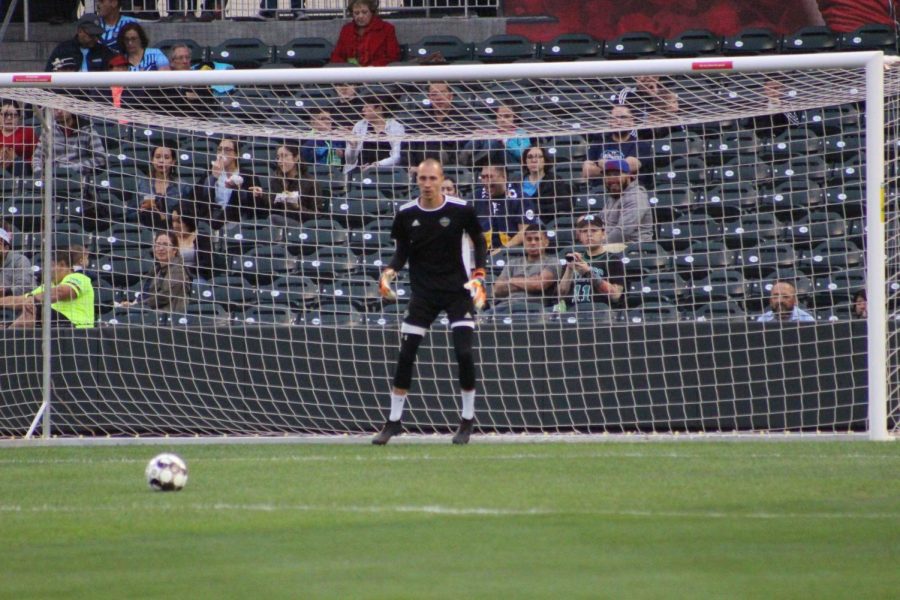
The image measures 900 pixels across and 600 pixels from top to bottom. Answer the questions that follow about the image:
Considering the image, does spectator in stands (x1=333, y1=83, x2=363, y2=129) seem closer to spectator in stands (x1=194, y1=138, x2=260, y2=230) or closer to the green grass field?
spectator in stands (x1=194, y1=138, x2=260, y2=230)

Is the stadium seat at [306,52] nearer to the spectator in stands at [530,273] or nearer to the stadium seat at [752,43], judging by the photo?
the stadium seat at [752,43]

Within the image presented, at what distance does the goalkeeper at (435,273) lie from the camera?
403 inches

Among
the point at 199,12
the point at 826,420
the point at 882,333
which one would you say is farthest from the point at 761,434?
the point at 199,12

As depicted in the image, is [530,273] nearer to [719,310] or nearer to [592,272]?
[592,272]

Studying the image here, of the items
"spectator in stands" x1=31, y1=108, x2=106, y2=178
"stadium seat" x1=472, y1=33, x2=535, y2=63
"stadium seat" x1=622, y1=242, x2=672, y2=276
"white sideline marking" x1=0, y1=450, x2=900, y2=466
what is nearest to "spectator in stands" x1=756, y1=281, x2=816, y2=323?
"stadium seat" x1=622, y1=242, x2=672, y2=276

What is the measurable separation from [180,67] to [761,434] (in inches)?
311

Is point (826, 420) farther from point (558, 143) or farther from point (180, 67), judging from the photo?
point (180, 67)

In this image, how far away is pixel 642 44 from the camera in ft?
54.5

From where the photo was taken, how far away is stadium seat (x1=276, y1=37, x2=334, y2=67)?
1680cm

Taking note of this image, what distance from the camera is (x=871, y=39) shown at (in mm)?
16422

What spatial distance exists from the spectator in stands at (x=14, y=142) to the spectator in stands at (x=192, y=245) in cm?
147

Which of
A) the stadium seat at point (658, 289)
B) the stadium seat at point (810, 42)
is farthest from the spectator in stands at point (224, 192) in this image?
the stadium seat at point (810, 42)

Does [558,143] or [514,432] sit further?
[558,143]

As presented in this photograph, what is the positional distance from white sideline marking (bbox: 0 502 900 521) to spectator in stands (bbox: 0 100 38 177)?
6.20 metres
